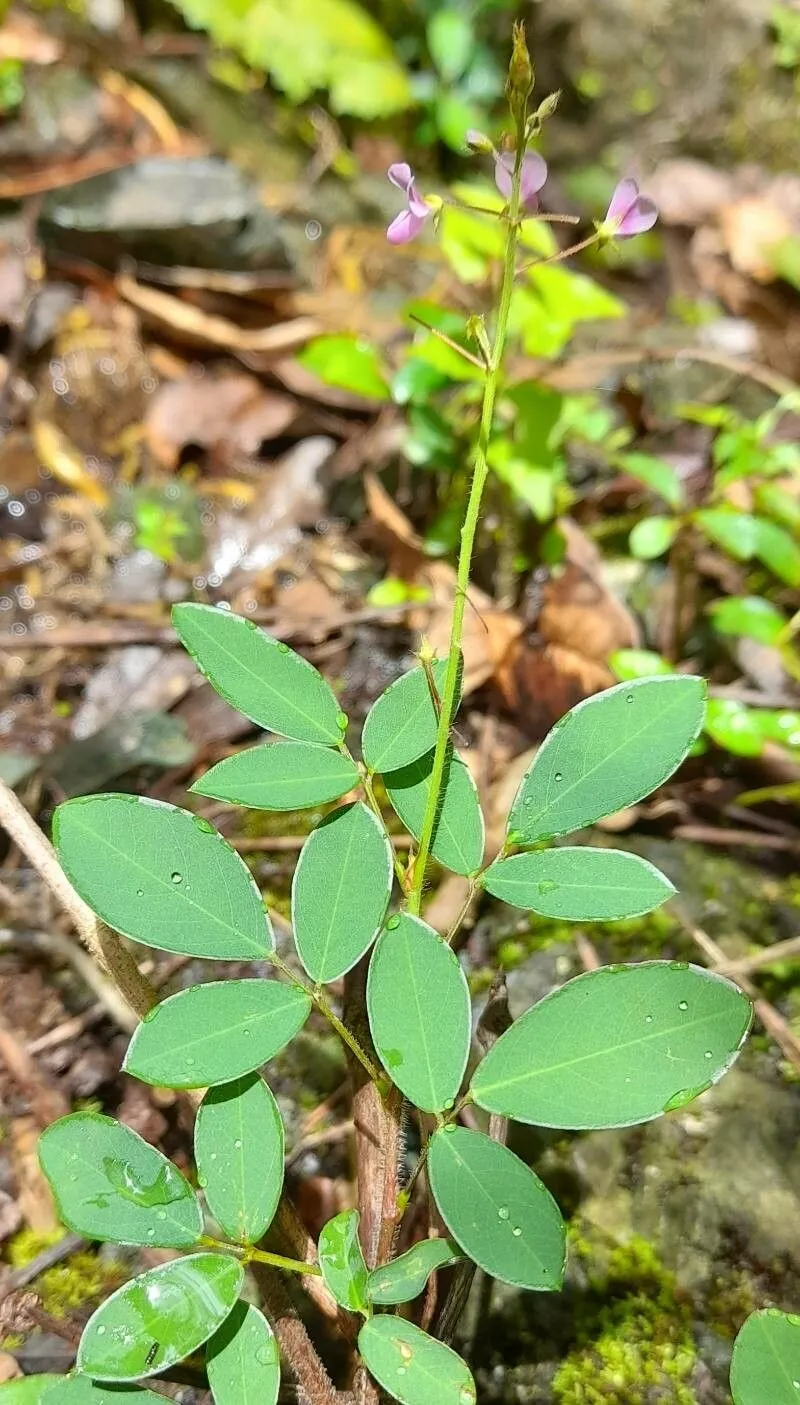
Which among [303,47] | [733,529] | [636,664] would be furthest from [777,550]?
[303,47]

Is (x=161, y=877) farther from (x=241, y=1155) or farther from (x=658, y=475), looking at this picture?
(x=658, y=475)

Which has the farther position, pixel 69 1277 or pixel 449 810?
pixel 69 1277

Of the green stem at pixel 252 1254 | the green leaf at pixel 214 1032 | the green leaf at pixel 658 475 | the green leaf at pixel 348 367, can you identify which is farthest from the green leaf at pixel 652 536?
the green stem at pixel 252 1254

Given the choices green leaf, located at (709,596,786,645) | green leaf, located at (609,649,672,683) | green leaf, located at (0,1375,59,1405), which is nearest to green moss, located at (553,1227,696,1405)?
green leaf, located at (0,1375,59,1405)

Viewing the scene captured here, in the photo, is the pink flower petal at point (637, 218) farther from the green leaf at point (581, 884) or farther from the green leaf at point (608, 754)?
the green leaf at point (581, 884)

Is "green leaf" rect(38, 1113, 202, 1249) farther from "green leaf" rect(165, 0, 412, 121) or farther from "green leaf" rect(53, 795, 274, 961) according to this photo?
"green leaf" rect(165, 0, 412, 121)
